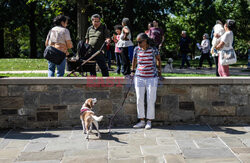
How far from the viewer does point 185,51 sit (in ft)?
40.1

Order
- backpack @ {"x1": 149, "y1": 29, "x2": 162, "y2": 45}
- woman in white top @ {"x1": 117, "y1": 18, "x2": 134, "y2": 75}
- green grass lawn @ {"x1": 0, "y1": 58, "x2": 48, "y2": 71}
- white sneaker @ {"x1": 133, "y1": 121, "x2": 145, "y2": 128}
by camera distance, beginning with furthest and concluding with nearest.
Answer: green grass lawn @ {"x1": 0, "y1": 58, "x2": 48, "y2": 71} < backpack @ {"x1": 149, "y1": 29, "x2": 162, "y2": 45} < woman in white top @ {"x1": 117, "y1": 18, "x2": 134, "y2": 75} < white sneaker @ {"x1": 133, "y1": 121, "x2": 145, "y2": 128}

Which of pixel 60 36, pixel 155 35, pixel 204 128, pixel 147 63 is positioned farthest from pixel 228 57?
pixel 155 35

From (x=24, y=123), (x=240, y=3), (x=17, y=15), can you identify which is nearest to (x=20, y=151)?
(x=24, y=123)

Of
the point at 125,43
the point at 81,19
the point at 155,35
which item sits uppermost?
the point at 81,19

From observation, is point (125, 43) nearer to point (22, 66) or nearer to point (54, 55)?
point (54, 55)

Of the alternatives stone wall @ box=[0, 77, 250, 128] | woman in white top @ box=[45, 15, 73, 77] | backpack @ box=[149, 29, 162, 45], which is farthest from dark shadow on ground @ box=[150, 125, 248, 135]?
backpack @ box=[149, 29, 162, 45]

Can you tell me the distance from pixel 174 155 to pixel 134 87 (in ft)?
6.74

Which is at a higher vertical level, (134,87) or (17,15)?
(17,15)

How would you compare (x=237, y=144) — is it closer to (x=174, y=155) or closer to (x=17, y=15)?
(x=174, y=155)

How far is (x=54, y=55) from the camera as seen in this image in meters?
6.61

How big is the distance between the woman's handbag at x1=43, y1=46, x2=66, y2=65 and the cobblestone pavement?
1.48 metres

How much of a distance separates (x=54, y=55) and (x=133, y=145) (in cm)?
270

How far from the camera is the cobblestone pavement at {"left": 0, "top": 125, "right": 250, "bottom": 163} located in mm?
4500

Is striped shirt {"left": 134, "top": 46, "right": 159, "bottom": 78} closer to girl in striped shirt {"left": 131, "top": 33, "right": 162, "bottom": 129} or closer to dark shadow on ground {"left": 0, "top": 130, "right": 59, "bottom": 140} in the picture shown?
girl in striped shirt {"left": 131, "top": 33, "right": 162, "bottom": 129}
